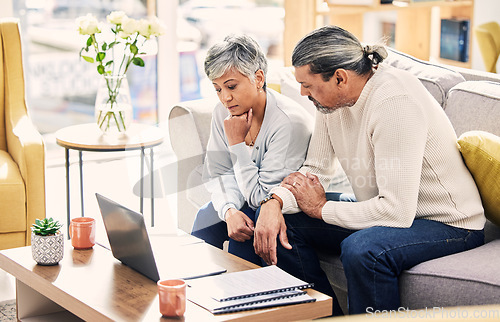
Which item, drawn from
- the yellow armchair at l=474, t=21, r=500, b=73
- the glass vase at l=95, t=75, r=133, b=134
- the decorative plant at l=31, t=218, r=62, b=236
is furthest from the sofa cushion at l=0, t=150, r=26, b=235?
the yellow armchair at l=474, t=21, r=500, b=73

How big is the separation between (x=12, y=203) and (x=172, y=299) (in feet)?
4.20

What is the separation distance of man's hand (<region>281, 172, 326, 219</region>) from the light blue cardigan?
0.33 feet

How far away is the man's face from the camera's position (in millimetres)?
1948

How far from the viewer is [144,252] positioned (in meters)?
1.67

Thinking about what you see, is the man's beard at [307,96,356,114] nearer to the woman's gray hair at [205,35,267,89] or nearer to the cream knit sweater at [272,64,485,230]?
the cream knit sweater at [272,64,485,230]

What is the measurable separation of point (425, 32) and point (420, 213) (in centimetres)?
235

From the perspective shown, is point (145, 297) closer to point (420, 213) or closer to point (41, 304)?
point (41, 304)

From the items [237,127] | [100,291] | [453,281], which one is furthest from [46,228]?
[453,281]

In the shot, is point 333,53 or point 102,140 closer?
point 333,53

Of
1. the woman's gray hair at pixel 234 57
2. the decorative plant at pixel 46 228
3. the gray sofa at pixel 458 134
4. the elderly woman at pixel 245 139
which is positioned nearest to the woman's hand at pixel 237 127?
the elderly woman at pixel 245 139

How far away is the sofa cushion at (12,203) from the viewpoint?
248 centimetres

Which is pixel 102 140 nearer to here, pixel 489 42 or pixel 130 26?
pixel 130 26

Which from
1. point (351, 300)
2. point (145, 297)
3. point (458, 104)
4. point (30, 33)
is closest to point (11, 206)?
point (145, 297)

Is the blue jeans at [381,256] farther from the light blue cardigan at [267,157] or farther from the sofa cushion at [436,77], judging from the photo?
the sofa cushion at [436,77]
